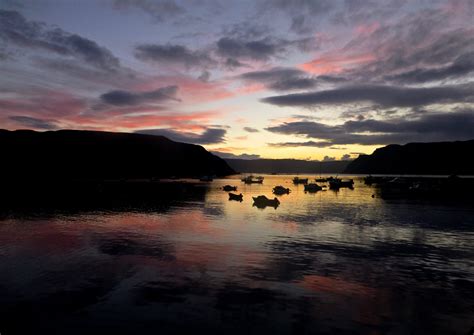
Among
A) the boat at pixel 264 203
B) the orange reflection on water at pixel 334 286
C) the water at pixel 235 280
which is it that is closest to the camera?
the water at pixel 235 280

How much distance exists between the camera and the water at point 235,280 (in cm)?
1343

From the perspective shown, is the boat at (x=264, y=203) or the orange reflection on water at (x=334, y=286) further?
the boat at (x=264, y=203)

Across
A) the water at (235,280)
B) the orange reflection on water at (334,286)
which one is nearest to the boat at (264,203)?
the water at (235,280)

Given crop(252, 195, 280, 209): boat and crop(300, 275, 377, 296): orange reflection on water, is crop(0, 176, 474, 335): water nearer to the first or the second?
crop(300, 275, 377, 296): orange reflection on water

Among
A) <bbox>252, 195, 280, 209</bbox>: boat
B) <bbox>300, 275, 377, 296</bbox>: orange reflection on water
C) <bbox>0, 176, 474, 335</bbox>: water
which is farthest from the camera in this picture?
<bbox>252, 195, 280, 209</bbox>: boat

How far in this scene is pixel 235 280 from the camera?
18.7 m

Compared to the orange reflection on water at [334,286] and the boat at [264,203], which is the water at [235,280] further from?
the boat at [264,203]

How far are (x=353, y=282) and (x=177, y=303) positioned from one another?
9539 millimetres

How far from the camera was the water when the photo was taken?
13.4m

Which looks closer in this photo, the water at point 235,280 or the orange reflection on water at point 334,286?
the water at point 235,280

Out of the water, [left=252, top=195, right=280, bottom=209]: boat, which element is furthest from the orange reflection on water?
[left=252, top=195, right=280, bottom=209]: boat

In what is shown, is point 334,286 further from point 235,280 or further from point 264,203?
point 264,203

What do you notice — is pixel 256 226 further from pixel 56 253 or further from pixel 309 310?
pixel 309 310

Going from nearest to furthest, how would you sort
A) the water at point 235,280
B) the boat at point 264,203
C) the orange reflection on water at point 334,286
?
the water at point 235,280
the orange reflection on water at point 334,286
the boat at point 264,203
